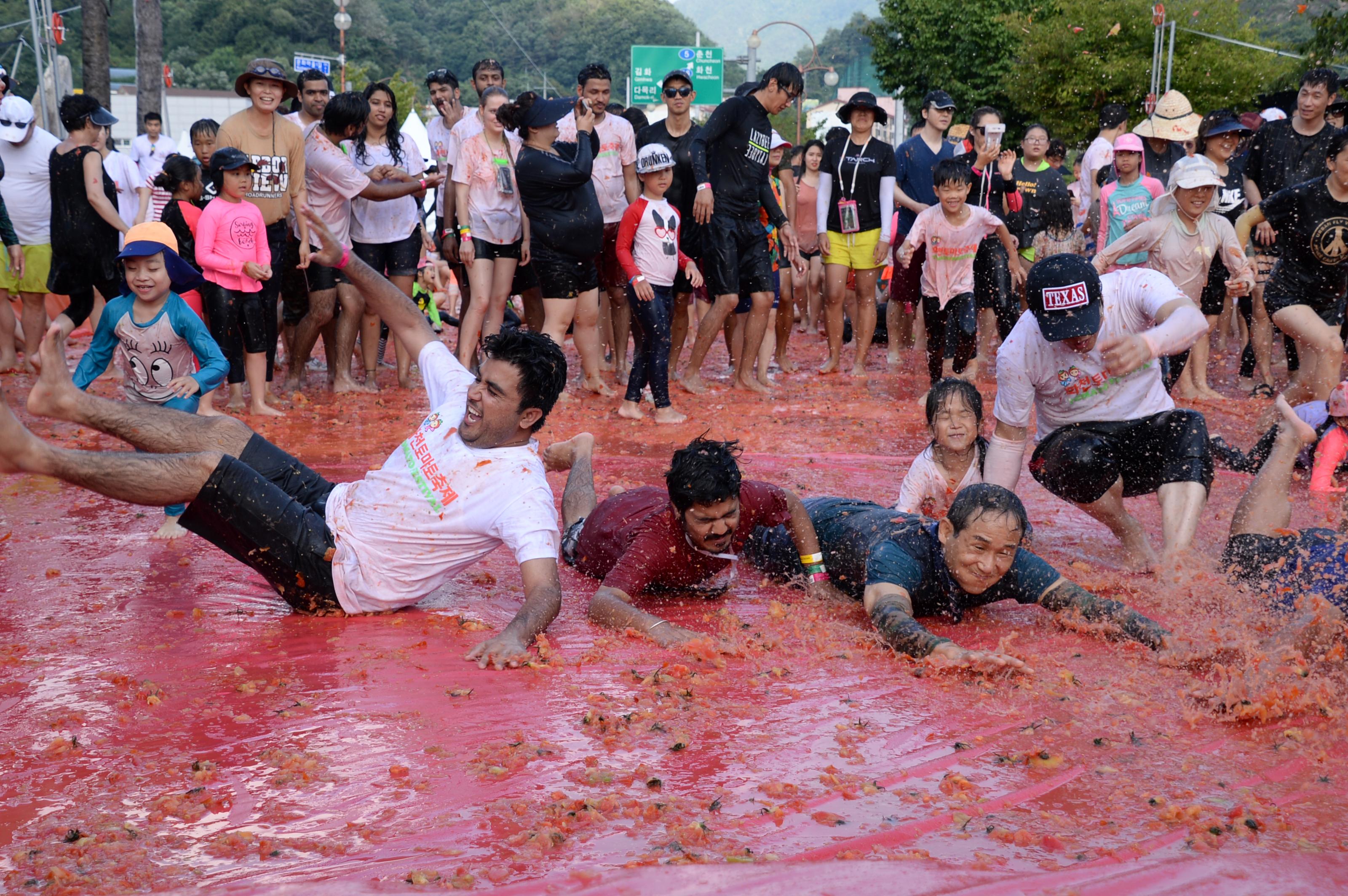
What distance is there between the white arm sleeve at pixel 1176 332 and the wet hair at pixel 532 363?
96.4 inches

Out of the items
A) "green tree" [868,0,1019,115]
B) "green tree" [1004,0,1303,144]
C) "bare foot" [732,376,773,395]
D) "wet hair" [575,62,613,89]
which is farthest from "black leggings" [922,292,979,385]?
"green tree" [868,0,1019,115]

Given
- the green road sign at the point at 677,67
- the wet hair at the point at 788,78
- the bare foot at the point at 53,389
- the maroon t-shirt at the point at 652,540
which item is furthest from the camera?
the green road sign at the point at 677,67

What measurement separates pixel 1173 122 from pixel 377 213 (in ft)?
22.9

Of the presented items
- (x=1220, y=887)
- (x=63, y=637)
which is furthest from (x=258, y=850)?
(x=1220, y=887)

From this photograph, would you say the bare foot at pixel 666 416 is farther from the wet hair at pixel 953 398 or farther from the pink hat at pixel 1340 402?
the pink hat at pixel 1340 402

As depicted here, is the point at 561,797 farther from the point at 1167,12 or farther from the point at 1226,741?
the point at 1167,12

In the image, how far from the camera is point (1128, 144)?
10141mm

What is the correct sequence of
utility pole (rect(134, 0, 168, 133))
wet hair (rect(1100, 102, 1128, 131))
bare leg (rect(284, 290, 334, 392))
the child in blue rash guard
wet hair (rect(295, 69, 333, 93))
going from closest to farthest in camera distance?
1. the child in blue rash guard
2. bare leg (rect(284, 290, 334, 392))
3. wet hair (rect(295, 69, 333, 93))
4. wet hair (rect(1100, 102, 1128, 131))
5. utility pole (rect(134, 0, 168, 133))

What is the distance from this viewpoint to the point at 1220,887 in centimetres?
282

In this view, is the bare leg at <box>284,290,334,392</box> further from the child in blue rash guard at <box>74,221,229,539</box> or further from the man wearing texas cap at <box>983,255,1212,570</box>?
the man wearing texas cap at <box>983,255,1212,570</box>

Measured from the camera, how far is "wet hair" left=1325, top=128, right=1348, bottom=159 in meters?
7.39

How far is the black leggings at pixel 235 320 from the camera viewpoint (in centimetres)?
817

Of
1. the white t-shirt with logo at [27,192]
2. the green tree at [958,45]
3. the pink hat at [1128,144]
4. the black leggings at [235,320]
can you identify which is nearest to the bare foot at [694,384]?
the black leggings at [235,320]

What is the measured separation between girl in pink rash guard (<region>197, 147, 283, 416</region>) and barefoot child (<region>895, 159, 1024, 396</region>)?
16.2 feet
